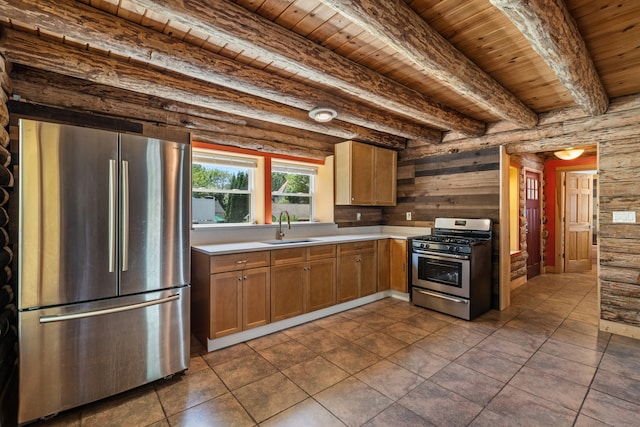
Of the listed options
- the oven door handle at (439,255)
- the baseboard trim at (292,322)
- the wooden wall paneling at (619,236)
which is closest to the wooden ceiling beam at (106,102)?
the baseboard trim at (292,322)

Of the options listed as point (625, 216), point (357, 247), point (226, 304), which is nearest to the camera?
point (226, 304)

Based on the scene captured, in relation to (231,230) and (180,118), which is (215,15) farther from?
(231,230)

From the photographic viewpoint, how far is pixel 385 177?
479 centimetres

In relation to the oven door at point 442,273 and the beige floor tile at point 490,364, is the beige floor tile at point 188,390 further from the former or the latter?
the oven door at point 442,273

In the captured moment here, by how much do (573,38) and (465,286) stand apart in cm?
260

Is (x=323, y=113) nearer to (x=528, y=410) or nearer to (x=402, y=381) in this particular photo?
(x=402, y=381)

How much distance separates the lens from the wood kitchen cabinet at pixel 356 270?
3877mm

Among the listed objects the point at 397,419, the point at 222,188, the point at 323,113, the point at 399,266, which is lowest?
the point at 397,419

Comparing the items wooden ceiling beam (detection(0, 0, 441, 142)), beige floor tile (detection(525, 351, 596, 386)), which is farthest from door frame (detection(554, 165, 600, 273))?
wooden ceiling beam (detection(0, 0, 441, 142))

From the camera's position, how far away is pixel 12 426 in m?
1.88

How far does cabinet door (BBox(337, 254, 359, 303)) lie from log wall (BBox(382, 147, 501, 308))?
141 centimetres

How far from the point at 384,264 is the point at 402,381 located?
7.16 feet

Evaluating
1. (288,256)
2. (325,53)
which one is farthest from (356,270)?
(325,53)

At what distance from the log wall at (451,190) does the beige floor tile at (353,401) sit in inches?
105
